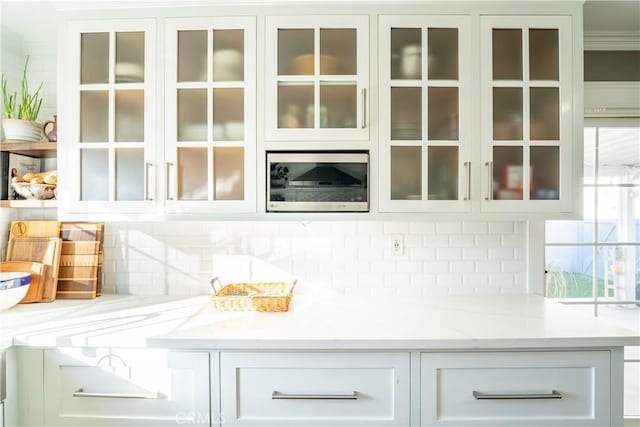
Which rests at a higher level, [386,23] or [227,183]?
[386,23]

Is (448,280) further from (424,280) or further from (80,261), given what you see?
(80,261)

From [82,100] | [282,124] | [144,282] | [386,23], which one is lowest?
[144,282]

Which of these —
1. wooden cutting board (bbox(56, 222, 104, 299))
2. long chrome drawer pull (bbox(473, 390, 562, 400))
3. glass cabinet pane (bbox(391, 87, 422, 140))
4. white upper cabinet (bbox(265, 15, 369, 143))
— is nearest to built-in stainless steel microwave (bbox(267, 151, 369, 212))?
white upper cabinet (bbox(265, 15, 369, 143))

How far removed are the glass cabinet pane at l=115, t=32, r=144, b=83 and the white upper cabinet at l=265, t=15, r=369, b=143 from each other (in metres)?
0.59

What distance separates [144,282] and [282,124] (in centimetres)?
118

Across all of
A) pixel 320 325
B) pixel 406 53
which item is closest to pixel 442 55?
pixel 406 53

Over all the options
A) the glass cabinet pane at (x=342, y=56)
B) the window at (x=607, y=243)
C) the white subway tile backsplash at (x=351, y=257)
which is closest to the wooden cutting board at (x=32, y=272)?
the white subway tile backsplash at (x=351, y=257)

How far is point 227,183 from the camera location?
5.42ft

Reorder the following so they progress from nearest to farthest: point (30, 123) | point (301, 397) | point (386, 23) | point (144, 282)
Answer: point (301, 397) → point (386, 23) → point (30, 123) → point (144, 282)

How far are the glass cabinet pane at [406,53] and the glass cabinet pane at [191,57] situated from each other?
2.82 feet

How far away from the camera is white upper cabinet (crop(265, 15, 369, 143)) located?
163 cm

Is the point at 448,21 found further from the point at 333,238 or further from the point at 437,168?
the point at 333,238

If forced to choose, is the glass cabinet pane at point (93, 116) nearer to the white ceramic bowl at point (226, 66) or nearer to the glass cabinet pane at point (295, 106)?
the white ceramic bowl at point (226, 66)

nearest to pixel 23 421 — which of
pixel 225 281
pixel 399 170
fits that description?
pixel 225 281
